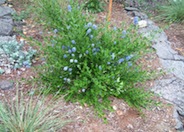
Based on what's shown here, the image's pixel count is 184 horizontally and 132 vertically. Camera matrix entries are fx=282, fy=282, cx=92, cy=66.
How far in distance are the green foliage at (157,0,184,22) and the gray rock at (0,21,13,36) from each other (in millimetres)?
2278

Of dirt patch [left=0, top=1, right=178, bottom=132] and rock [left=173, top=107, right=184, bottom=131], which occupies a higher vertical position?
dirt patch [left=0, top=1, right=178, bottom=132]

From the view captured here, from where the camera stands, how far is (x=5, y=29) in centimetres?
339

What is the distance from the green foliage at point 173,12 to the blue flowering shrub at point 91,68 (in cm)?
190

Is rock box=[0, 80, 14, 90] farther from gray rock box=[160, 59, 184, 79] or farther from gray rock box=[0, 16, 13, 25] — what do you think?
gray rock box=[160, 59, 184, 79]

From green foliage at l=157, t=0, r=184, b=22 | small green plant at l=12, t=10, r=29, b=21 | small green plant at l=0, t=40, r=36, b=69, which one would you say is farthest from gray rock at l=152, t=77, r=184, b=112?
small green plant at l=12, t=10, r=29, b=21

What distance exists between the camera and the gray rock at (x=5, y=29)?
335 cm

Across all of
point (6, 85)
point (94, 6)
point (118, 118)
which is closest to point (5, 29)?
Answer: point (6, 85)

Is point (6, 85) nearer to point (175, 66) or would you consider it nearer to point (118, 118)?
point (118, 118)

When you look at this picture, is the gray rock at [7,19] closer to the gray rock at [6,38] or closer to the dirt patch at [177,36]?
the gray rock at [6,38]

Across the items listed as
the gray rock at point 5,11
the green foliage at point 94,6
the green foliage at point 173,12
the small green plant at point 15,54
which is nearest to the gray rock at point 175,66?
the green foliage at point 173,12

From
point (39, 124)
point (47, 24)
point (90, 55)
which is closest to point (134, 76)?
point (90, 55)

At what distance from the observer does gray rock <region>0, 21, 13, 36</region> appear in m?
3.35

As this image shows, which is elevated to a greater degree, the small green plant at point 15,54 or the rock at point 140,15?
the small green plant at point 15,54

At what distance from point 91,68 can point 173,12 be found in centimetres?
232
